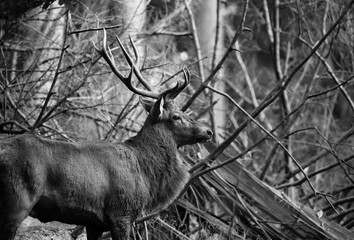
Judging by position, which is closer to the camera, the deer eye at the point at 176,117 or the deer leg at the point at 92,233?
the deer leg at the point at 92,233

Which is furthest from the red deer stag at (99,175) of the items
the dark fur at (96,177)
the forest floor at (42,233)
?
the forest floor at (42,233)

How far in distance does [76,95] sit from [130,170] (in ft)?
14.8

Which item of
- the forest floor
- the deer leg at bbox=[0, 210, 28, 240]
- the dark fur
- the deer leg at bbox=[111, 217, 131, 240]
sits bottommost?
the forest floor

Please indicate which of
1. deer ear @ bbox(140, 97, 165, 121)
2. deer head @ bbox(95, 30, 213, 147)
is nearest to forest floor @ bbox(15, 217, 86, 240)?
deer head @ bbox(95, 30, 213, 147)

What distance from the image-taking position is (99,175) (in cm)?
729

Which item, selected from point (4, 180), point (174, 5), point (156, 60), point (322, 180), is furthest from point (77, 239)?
point (322, 180)

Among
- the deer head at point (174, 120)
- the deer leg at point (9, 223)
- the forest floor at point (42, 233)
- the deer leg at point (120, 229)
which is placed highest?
the deer head at point (174, 120)

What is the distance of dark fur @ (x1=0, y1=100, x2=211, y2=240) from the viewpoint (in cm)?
670

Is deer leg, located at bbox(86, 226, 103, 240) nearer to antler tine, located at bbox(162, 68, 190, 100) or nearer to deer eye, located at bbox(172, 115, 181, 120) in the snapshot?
deer eye, located at bbox(172, 115, 181, 120)

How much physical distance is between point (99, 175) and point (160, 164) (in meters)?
0.84

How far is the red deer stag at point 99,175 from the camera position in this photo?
6.71 meters

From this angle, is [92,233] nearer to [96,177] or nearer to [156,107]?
[96,177]

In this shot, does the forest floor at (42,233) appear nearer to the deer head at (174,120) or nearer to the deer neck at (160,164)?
the deer neck at (160,164)

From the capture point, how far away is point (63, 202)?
6992 mm
